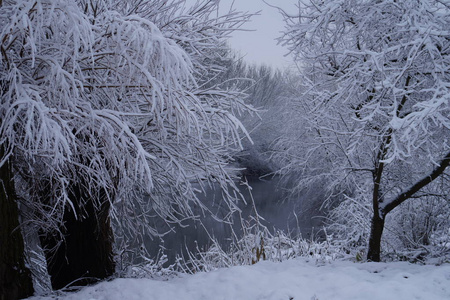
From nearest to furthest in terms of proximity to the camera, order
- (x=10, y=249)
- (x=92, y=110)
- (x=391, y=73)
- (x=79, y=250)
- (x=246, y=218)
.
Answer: (x=92, y=110), (x=10, y=249), (x=391, y=73), (x=79, y=250), (x=246, y=218)

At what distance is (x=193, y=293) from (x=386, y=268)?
6.66 ft

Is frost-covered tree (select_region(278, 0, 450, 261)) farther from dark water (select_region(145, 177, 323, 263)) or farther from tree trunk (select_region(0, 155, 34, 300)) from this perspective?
dark water (select_region(145, 177, 323, 263))

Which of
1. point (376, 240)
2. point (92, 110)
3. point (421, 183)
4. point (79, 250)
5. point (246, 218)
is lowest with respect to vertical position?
point (246, 218)

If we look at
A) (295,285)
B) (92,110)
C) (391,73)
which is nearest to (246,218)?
(391,73)

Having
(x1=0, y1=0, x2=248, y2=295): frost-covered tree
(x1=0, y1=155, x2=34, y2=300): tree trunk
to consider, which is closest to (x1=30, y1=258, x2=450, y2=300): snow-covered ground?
(x1=0, y1=155, x2=34, y2=300): tree trunk

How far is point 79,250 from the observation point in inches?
182

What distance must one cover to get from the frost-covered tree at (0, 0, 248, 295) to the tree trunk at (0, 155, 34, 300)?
0.02 metres

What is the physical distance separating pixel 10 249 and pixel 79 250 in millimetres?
1220

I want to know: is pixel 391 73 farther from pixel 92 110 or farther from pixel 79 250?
pixel 79 250

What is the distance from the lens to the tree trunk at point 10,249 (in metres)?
3.39

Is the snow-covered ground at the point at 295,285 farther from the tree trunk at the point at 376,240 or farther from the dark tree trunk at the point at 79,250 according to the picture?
the tree trunk at the point at 376,240

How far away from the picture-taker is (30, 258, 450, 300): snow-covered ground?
2.99 meters

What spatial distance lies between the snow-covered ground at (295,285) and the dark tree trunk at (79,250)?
101 cm

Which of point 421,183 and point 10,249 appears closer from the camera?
point 10,249
